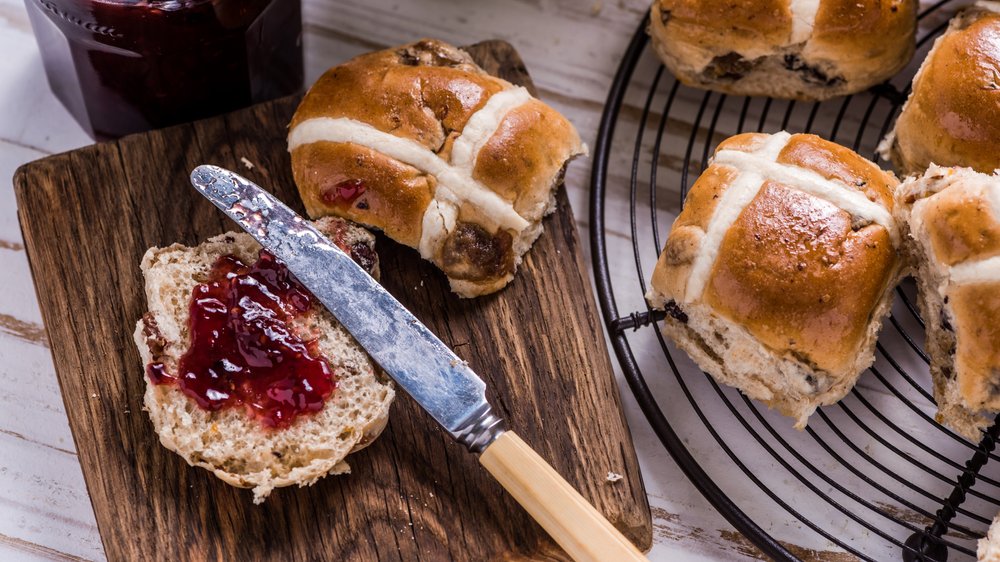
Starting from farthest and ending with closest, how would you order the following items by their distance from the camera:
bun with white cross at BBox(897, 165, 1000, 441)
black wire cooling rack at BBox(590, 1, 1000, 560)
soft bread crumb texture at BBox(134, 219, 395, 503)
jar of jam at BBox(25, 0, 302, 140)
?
1. black wire cooling rack at BBox(590, 1, 1000, 560)
2. jar of jam at BBox(25, 0, 302, 140)
3. soft bread crumb texture at BBox(134, 219, 395, 503)
4. bun with white cross at BBox(897, 165, 1000, 441)

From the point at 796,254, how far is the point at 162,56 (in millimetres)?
1815

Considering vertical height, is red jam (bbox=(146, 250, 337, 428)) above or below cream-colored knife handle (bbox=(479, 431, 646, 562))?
above

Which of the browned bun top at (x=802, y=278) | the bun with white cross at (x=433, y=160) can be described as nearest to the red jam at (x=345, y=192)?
the bun with white cross at (x=433, y=160)

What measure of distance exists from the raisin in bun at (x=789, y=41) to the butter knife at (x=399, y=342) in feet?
3.97

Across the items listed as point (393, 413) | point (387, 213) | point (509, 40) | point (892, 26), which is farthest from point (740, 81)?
point (393, 413)

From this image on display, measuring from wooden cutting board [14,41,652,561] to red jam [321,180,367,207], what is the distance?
0.78 feet

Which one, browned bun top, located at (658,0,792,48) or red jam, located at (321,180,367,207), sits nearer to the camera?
red jam, located at (321,180,367,207)

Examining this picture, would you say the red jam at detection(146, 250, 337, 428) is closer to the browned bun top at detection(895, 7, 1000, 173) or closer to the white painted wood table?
the white painted wood table

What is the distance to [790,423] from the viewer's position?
2910 millimetres

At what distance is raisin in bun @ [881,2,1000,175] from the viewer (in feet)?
8.53

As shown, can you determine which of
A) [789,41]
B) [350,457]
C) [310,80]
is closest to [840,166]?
[789,41]

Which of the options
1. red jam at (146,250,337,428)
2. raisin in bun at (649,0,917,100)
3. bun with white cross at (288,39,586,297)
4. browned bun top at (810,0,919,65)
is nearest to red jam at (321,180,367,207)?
bun with white cross at (288,39,586,297)

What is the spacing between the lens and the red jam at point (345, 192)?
260cm

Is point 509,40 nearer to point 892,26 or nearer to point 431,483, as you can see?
point 892,26
